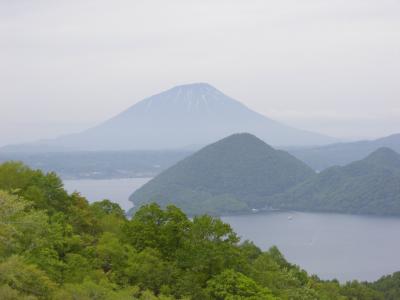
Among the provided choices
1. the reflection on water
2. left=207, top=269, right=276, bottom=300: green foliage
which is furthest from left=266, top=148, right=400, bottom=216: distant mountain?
left=207, top=269, right=276, bottom=300: green foliage

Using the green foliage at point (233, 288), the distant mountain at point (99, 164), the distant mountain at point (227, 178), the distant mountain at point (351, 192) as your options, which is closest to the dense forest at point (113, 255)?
the green foliage at point (233, 288)

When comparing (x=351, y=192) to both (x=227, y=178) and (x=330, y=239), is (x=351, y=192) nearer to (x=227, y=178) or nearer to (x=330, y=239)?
(x=227, y=178)

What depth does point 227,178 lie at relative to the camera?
127812mm

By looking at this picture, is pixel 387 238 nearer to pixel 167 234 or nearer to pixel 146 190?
pixel 146 190

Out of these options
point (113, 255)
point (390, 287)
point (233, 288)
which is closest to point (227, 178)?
point (390, 287)

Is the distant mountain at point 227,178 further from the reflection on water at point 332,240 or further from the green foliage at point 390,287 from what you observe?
the green foliage at point 390,287

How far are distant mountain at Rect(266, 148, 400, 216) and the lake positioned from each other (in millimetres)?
7368

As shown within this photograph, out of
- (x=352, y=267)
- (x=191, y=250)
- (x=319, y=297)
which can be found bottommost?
(x=352, y=267)

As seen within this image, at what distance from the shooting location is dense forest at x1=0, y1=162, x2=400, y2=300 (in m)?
10.1

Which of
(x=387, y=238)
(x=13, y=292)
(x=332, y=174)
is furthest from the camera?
(x=332, y=174)

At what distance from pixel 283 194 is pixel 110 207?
10060cm

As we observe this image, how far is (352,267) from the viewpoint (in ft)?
186

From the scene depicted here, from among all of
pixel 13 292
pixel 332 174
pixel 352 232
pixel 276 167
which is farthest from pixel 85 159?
pixel 13 292

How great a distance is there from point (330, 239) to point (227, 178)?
187ft
